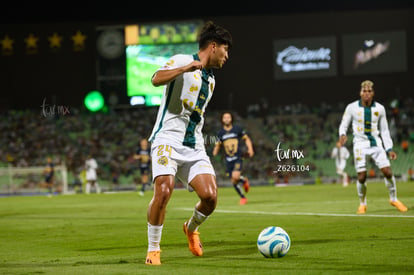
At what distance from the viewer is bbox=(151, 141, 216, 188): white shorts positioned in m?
7.71

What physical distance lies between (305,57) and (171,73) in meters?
39.8

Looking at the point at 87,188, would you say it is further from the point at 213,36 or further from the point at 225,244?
the point at 213,36

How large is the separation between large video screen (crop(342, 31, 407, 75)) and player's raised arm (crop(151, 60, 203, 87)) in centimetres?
4084

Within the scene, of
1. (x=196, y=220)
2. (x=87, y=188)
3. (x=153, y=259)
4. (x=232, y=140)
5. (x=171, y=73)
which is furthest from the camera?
(x=87, y=188)

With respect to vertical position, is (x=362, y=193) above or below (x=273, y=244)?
below

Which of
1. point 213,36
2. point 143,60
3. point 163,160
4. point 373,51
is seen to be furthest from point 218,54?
point 373,51

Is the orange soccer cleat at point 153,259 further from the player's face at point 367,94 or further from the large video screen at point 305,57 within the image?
the large video screen at point 305,57

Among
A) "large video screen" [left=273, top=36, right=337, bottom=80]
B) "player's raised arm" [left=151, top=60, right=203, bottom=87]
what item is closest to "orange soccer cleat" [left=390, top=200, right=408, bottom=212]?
"player's raised arm" [left=151, top=60, right=203, bottom=87]

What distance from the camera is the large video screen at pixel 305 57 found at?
46.2 meters

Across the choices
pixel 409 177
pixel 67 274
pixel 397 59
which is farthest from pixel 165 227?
pixel 397 59

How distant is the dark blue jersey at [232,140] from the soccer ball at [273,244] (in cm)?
1228

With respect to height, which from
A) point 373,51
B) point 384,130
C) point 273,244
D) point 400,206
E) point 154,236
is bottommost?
point 400,206

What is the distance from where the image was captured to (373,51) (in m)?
46.7

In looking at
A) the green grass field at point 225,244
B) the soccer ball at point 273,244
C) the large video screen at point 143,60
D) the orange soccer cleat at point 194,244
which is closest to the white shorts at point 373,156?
the green grass field at point 225,244
